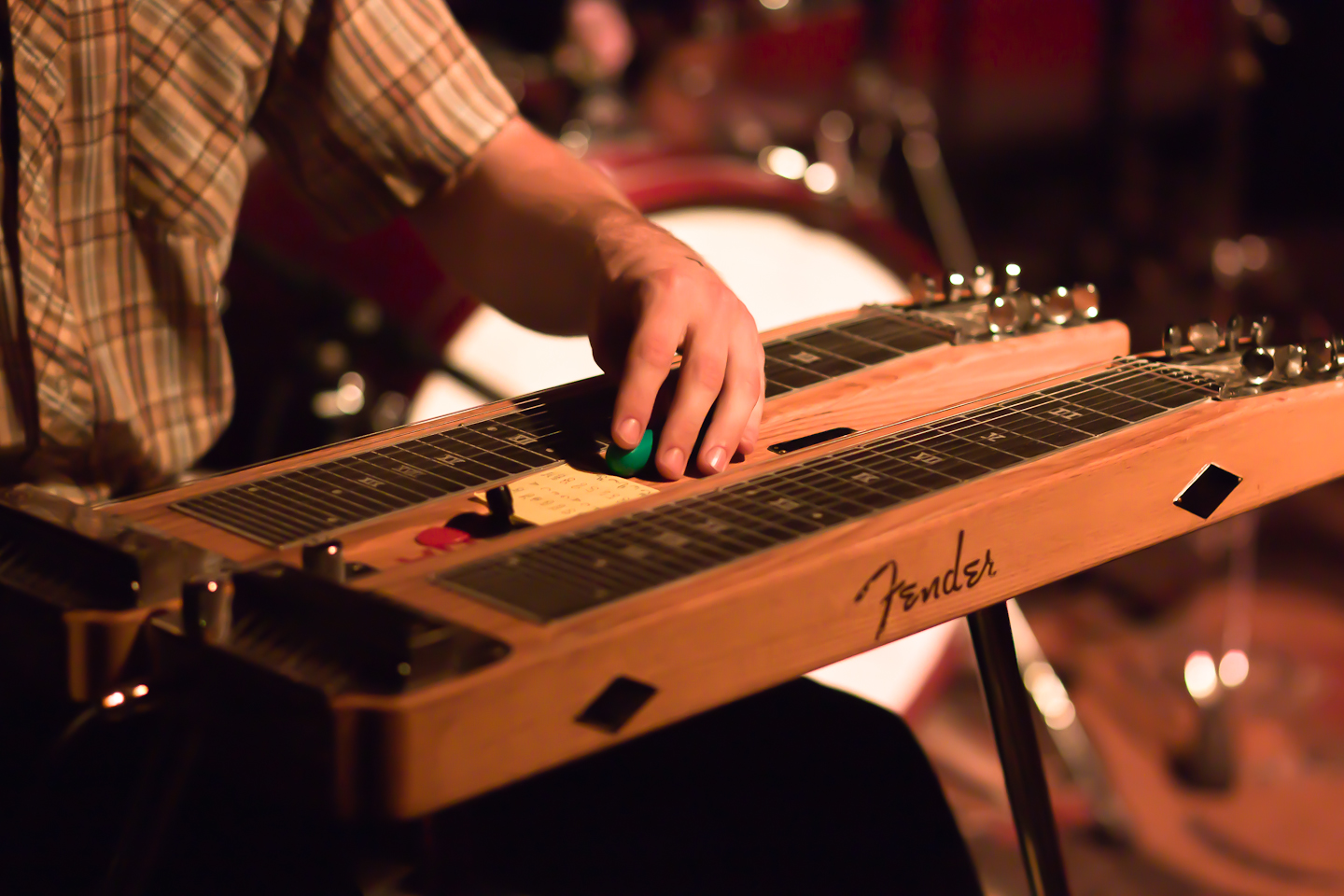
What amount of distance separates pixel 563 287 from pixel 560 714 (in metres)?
0.51

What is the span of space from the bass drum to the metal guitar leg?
24.7 inches

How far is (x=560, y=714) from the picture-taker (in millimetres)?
480

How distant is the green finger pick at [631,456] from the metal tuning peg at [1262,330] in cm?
45

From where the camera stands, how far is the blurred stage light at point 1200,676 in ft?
5.85

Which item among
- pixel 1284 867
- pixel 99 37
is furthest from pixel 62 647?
pixel 1284 867

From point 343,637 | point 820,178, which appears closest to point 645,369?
point 343,637

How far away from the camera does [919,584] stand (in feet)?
1.97

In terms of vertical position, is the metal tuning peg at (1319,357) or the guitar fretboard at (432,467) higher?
the metal tuning peg at (1319,357)

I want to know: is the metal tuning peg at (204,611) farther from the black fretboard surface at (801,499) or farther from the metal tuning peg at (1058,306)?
the metal tuning peg at (1058,306)

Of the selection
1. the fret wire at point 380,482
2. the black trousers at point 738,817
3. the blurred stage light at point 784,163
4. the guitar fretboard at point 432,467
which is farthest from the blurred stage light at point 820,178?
the fret wire at point 380,482

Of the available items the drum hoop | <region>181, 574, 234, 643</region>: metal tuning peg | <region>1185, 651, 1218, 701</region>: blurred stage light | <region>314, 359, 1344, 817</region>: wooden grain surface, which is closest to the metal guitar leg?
<region>314, 359, 1344, 817</region>: wooden grain surface

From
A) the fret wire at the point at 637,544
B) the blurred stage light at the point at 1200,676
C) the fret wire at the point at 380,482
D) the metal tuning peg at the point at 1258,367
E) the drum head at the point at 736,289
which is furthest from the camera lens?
the blurred stage light at the point at 1200,676

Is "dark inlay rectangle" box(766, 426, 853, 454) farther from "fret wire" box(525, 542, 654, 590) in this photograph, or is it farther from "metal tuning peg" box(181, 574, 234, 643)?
"metal tuning peg" box(181, 574, 234, 643)

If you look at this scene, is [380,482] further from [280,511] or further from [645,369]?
[645,369]
